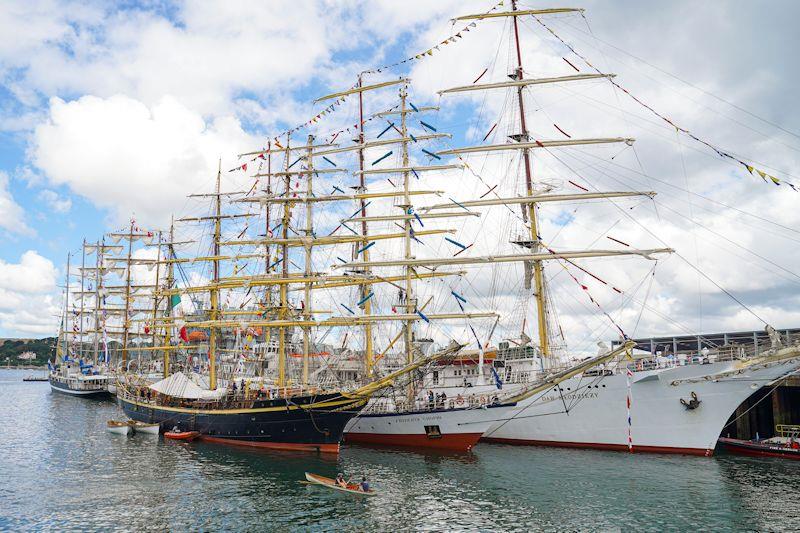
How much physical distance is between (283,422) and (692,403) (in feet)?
76.0

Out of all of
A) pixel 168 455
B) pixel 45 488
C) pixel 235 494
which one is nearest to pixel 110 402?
pixel 168 455

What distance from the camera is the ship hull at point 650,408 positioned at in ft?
102

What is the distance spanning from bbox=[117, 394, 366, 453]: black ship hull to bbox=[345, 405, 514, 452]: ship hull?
3755 mm

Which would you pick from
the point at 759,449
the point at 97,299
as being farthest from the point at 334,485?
the point at 97,299

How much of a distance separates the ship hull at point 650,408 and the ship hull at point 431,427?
190cm

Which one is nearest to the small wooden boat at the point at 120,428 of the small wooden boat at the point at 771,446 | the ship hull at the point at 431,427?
the ship hull at the point at 431,427

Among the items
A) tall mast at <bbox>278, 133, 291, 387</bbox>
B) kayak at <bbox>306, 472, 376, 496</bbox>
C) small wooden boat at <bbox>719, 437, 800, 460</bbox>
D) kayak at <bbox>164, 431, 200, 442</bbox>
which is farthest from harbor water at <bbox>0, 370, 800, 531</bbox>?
tall mast at <bbox>278, 133, 291, 387</bbox>

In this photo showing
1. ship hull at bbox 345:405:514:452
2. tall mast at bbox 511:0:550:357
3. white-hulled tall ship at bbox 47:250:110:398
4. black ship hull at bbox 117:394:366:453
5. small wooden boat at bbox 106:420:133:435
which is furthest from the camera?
white-hulled tall ship at bbox 47:250:110:398

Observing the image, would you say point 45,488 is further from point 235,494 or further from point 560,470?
point 560,470

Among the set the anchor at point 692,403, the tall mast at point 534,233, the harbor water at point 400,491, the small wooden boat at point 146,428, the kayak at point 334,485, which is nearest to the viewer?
the harbor water at point 400,491

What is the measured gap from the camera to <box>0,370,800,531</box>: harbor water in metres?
21.0

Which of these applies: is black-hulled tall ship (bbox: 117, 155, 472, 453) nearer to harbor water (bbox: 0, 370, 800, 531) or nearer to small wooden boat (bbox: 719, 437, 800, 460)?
harbor water (bbox: 0, 370, 800, 531)

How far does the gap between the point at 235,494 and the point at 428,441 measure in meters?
13.8

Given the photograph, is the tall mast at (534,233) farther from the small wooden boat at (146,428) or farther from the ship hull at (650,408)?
the small wooden boat at (146,428)
